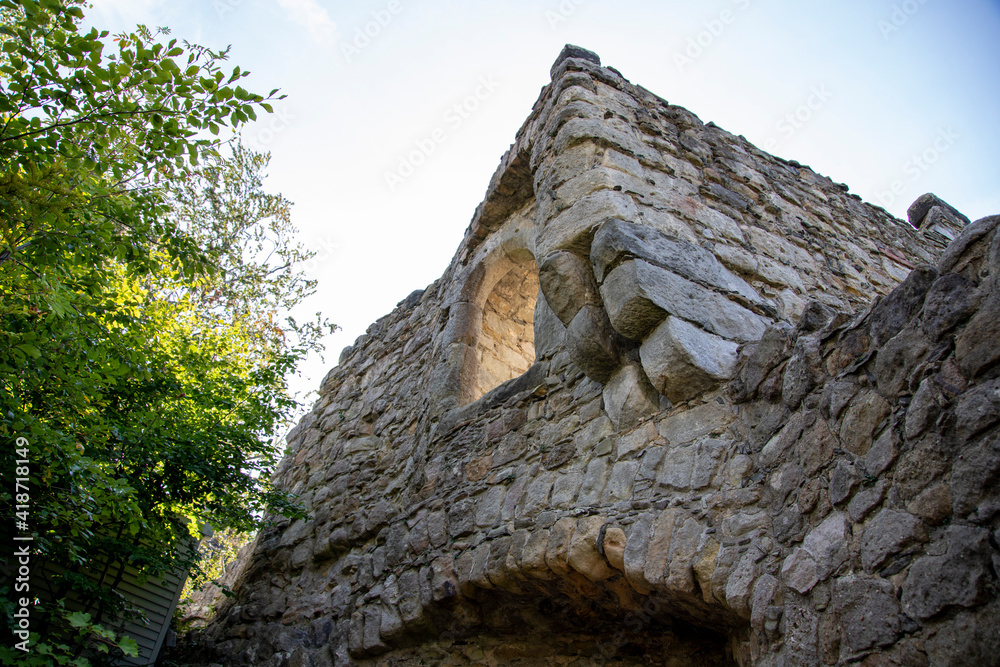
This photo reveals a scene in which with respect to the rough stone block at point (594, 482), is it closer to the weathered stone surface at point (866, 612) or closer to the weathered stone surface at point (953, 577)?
the weathered stone surface at point (866, 612)

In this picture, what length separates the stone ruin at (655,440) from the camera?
1537 mm

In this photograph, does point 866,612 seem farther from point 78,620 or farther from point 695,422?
point 78,620

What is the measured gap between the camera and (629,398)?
2629mm

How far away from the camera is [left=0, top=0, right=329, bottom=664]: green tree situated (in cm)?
241

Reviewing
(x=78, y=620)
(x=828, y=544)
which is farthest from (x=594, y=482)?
(x=78, y=620)

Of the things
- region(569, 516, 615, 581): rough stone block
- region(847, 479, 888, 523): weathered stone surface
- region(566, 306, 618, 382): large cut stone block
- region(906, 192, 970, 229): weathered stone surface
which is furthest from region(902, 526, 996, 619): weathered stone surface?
region(906, 192, 970, 229): weathered stone surface

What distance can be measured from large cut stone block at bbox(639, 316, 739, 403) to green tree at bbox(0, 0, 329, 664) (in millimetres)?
1904

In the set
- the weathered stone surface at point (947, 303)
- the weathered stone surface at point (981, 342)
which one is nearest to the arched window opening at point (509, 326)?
the weathered stone surface at point (947, 303)

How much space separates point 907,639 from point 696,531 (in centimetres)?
69

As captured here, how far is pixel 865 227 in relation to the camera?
15.1 ft

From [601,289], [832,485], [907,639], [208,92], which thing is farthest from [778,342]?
[208,92]

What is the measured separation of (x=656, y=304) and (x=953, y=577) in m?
1.38

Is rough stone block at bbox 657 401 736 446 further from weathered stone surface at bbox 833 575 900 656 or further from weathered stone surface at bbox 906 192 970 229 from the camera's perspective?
weathered stone surface at bbox 906 192 970 229

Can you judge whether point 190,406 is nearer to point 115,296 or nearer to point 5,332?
point 115,296
